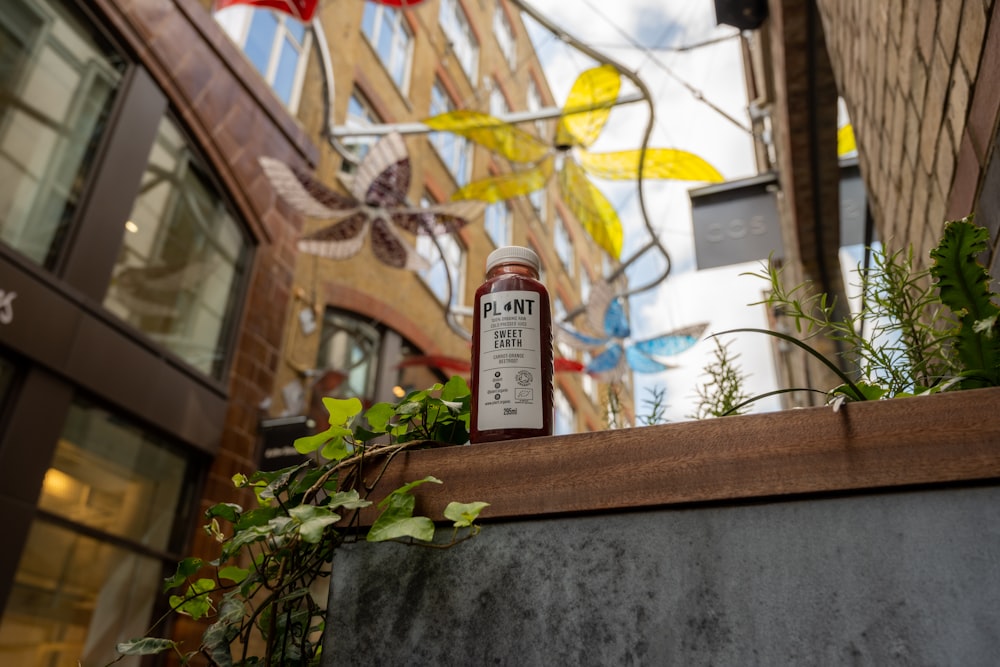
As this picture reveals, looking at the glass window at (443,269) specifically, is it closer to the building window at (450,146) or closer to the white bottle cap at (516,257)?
the building window at (450,146)

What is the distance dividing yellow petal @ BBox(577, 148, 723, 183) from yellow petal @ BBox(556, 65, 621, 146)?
0.19m

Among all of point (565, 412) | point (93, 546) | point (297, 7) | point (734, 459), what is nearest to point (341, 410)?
point (734, 459)

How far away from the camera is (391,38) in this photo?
11.5 metres

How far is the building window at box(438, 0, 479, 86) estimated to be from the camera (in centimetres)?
1380

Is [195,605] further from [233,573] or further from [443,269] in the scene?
[443,269]

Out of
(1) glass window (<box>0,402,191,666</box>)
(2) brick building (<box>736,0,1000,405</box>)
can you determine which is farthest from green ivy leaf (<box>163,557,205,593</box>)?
(1) glass window (<box>0,402,191,666</box>)

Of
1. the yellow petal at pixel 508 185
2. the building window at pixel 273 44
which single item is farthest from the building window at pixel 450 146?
the yellow petal at pixel 508 185

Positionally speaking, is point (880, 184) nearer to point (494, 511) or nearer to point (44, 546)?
point (494, 511)

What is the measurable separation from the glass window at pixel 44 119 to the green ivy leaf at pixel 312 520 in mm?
4673

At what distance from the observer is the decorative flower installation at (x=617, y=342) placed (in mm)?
6484

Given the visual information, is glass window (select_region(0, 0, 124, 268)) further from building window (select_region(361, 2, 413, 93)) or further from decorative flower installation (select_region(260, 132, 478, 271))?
building window (select_region(361, 2, 413, 93))

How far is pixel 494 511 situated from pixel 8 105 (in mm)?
5197

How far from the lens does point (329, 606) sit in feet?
3.13

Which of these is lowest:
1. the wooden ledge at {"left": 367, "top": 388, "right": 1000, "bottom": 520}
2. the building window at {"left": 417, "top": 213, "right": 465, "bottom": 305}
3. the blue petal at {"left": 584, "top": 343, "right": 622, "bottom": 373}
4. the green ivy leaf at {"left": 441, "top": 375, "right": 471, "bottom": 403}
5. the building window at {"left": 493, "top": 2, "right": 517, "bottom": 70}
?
the wooden ledge at {"left": 367, "top": 388, "right": 1000, "bottom": 520}
